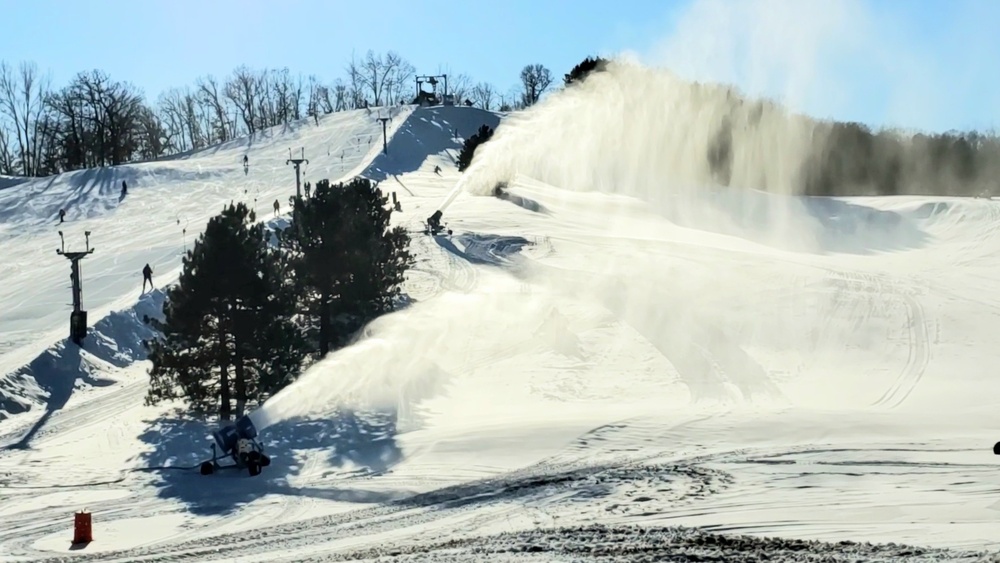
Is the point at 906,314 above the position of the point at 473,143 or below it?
below

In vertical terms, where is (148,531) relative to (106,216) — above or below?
below

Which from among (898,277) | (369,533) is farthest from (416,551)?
(898,277)

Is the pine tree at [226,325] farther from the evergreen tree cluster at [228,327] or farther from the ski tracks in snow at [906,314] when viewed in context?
the ski tracks in snow at [906,314]

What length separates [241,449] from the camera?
23.4 meters

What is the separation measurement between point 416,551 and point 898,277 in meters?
35.7

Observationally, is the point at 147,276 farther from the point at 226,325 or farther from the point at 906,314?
the point at 906,314

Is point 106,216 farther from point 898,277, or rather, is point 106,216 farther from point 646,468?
point 646,468

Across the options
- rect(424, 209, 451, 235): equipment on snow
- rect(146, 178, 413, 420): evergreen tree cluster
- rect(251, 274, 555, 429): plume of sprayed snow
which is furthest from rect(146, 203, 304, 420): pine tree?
rect(424, 209, 451, 235): equipment on snow

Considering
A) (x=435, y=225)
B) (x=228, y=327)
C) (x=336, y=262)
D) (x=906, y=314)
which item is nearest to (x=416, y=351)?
(x=336, y=262)

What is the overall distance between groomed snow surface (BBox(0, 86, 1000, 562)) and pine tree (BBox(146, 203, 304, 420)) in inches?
43.6

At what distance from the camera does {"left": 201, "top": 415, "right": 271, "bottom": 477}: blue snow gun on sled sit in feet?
76.6

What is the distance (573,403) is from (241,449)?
10204 mm

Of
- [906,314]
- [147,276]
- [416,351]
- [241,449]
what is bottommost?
[241,449]

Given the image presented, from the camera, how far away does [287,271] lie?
104 ft
